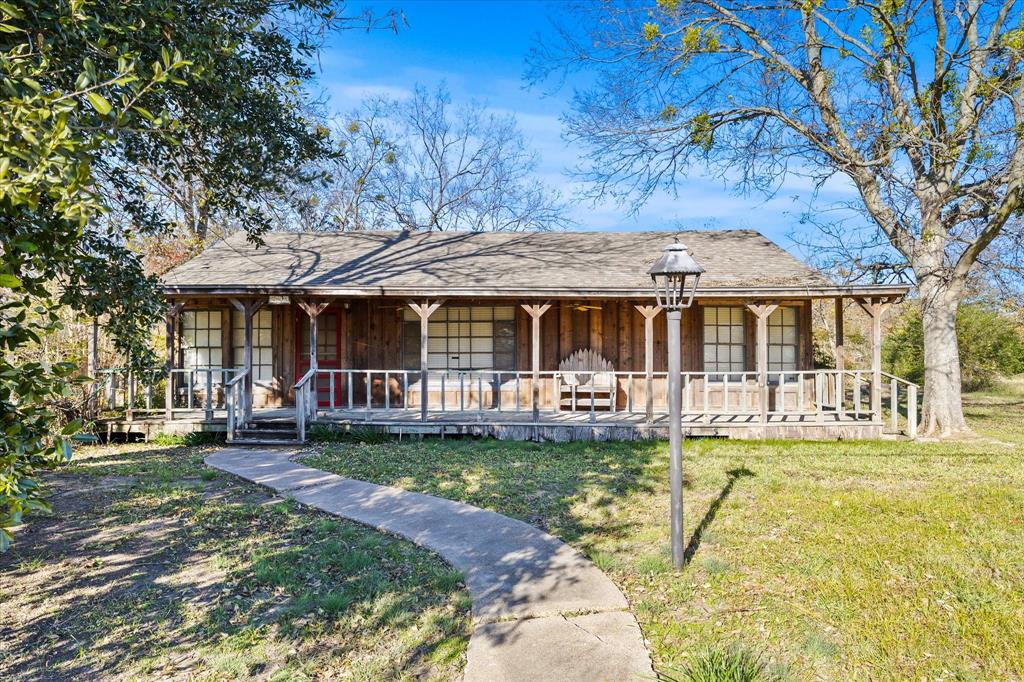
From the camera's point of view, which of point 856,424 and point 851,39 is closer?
point 856,424

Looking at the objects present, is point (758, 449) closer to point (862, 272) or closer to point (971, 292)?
point (862, 272)

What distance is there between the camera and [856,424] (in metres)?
10.9

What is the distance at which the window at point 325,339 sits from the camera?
13352 millimetres

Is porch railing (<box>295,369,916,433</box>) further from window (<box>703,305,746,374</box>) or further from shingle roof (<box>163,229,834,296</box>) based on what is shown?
shingle roof (<box>163,229,834,296</box>)

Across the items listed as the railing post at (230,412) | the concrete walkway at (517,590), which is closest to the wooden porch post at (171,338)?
the railing post at (230,412)

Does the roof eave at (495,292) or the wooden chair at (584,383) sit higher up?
the roof eave at (495,292)

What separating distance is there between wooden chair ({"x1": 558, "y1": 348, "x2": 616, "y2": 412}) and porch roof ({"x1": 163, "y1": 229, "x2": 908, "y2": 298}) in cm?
→ 190

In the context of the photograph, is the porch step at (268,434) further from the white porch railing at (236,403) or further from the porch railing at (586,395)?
the porch railing at (586,395)

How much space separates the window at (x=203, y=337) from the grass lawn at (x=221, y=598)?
707cm

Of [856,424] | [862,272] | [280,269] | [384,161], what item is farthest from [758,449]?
[384,161]

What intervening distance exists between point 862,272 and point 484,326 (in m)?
8.68

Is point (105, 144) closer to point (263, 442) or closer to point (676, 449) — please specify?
point (263, 442)

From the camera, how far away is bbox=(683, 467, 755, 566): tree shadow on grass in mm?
5156

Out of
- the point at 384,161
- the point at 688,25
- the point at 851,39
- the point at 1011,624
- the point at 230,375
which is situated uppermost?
the point at 384,161
